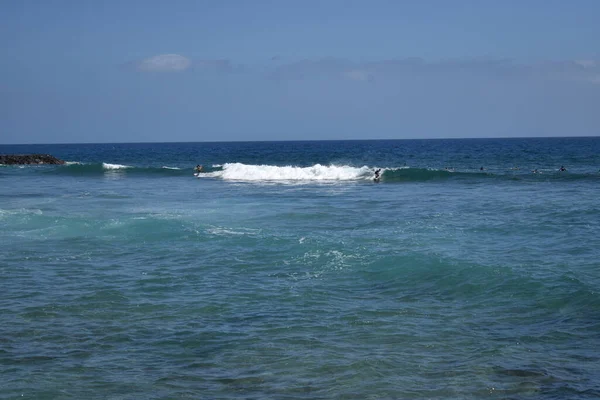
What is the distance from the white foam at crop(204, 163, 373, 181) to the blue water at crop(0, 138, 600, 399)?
1941cm

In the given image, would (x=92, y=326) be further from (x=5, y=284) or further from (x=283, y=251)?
(x=283, y=251)

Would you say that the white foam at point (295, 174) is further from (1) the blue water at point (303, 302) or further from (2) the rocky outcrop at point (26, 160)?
(2) the rocky outcrop at point (26, 160)

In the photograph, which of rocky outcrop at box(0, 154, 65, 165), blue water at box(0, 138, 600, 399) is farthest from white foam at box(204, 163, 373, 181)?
rocky outcrop at box(0, 154, 65, 165)

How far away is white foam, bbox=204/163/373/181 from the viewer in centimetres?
4906

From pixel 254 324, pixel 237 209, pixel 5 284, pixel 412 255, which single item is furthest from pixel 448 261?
pixel 237 209

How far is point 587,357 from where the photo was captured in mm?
10617

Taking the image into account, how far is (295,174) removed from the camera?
51.4 meters

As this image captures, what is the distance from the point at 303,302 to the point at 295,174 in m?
37.6

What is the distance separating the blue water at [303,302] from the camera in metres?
9.88

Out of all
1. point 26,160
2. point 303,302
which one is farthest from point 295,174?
point 303,302

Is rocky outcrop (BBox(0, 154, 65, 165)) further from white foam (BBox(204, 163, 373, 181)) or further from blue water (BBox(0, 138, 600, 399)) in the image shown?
blue water (BBox(0, 138, 600, 399))

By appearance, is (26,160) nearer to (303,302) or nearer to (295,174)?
(295,174)

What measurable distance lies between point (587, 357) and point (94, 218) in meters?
20.5

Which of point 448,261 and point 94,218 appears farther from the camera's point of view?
point 94,218
